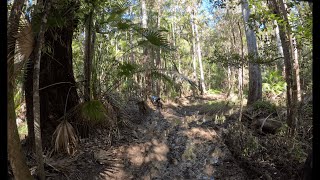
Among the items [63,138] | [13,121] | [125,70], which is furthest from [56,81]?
[13,121]

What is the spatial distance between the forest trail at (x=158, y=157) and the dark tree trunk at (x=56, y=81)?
846 mm

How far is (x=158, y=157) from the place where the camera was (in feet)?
20.4

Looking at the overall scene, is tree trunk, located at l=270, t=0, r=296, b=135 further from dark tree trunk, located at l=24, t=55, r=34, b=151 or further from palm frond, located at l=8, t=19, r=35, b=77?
dark tree trunk, located at l=24, t=55, r=34, b=151

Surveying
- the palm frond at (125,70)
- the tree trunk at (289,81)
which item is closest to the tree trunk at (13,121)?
the palm frond at (125,70)

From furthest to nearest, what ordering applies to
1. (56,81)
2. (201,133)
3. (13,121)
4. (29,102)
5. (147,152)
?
(201,133), (147,152), (56,81), (29,102), (13,121)

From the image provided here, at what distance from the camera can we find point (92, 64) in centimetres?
662

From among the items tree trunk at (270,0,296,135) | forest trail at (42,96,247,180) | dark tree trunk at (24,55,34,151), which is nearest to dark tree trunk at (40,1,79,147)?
dark tree trunk at (24,55,34,151)

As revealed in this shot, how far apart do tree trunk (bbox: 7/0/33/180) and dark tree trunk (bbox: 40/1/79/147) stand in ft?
7.75

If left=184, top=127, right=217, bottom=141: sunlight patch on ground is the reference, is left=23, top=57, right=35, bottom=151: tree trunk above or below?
above

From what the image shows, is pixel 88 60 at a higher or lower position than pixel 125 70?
higher

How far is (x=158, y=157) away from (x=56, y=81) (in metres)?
2.74

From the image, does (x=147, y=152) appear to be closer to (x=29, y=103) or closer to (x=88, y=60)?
(x=88, y=60)

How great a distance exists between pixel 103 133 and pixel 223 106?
6.21 m

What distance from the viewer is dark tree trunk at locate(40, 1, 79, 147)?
596 centimetres
